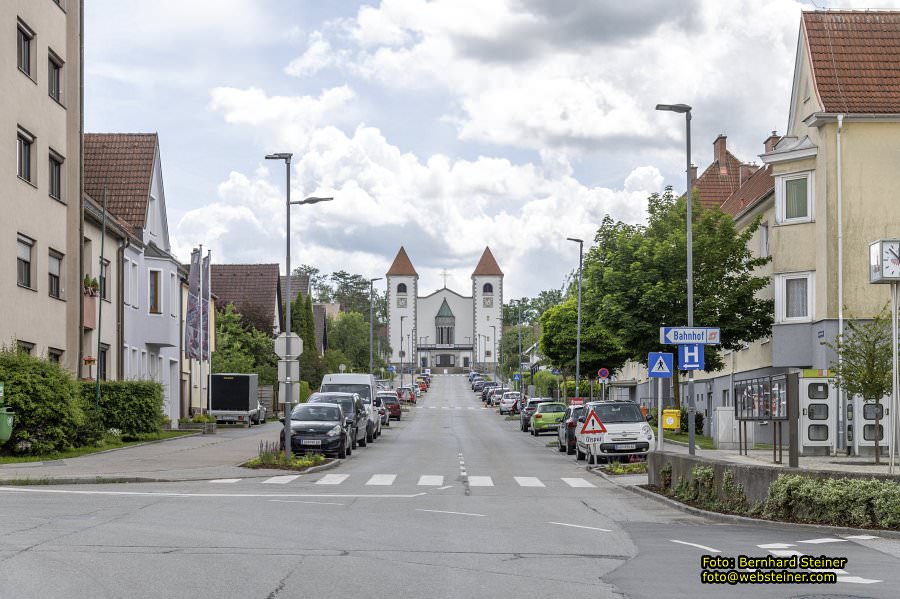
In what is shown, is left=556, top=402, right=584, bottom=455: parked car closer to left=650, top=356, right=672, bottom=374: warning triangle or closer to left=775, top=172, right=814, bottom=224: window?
left=650, top=356, right=672, bottom=374: warning triangle

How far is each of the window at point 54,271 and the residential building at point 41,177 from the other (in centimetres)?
3

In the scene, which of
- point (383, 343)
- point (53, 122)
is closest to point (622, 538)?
point (53, 122)

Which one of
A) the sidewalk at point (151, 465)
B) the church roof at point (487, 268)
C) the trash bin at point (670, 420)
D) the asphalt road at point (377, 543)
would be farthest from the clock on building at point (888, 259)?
the church roof at point (487, 268)

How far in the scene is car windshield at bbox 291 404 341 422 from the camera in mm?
33938

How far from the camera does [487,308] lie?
19125 centimetres

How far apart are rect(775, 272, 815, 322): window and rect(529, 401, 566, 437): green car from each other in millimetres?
15901

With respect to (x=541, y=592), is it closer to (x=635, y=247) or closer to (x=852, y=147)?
(x=852, y=147)

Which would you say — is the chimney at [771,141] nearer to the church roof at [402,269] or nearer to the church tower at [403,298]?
the church tower at [403,298]

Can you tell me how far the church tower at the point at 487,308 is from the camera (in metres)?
187

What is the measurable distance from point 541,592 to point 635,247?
3270 cm

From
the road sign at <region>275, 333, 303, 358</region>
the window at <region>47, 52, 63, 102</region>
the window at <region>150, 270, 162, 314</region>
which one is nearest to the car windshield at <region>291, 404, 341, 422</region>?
the road sign at <region>275, 333, 303, 358</region>

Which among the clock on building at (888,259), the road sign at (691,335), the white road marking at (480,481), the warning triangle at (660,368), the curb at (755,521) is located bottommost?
the white road marking at (480,481)

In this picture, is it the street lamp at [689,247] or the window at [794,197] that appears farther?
the window at [794,197]

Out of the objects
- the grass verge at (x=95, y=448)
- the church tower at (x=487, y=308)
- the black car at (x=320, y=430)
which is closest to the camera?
the grass verge at (x=95, y=448)
